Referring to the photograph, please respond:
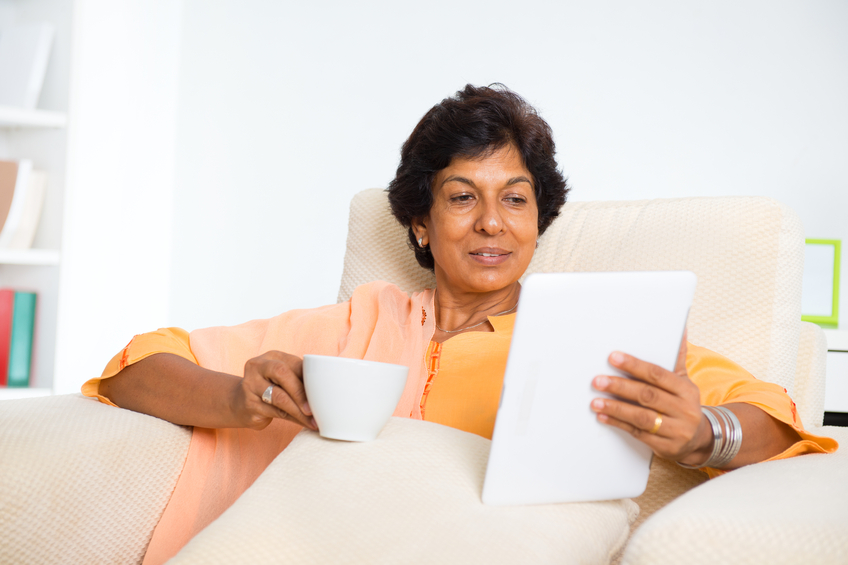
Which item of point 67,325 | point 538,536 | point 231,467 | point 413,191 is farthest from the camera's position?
point 67,325

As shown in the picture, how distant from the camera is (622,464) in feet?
2.37

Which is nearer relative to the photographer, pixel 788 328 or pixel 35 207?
pixel 788 328

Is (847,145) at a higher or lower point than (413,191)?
higher

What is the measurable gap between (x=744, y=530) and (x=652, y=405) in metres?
0.16

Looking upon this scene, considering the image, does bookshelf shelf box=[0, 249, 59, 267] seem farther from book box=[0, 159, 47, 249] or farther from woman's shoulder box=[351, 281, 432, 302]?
woman's shoulder box=[351, 281, 432, 302]

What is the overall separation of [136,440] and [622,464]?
2.08 ft

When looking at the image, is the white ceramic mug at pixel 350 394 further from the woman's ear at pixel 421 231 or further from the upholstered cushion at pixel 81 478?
the woman's ear at pixel 421 231

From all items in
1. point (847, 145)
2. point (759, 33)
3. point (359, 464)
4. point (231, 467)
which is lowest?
point (231, 467)

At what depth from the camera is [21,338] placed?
7.40 ft

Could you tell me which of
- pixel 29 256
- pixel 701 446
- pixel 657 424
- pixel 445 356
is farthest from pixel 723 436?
pixel 29 256

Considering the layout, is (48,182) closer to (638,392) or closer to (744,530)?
(638,392)

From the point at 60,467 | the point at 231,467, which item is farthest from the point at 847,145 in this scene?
the point at 60,467

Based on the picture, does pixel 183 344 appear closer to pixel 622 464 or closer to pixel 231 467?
pixel 231 467

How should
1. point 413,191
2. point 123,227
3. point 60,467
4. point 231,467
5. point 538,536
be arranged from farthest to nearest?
point 123,227
point 413,191
point 231,467
point 60,467
point 538,536
